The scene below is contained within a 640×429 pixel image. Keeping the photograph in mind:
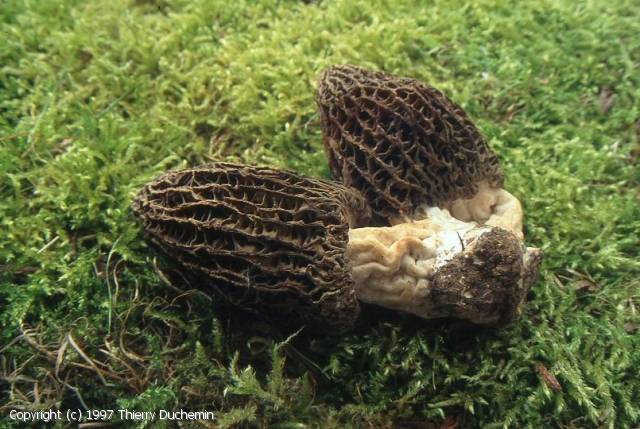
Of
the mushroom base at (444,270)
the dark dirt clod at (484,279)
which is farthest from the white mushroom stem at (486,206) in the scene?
the dark dirt clod at (484,279)

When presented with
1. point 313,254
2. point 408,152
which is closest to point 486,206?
point 408,152

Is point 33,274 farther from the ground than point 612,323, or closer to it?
farther from the ground

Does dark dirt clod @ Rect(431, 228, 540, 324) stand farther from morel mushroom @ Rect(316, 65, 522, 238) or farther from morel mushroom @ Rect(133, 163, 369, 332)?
morel mushroom @ Rect(133, 163, 369, 332)

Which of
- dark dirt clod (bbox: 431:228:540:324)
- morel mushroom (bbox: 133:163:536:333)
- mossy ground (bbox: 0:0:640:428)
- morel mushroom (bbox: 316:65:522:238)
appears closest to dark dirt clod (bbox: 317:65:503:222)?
morel mushroom (bbox: 316:65:522:238)

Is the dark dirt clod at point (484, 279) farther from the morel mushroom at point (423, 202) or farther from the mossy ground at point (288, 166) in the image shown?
the mossy ground at point (288, 166)

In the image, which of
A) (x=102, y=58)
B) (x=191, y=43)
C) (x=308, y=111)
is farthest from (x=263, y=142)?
(x=102, y=58)

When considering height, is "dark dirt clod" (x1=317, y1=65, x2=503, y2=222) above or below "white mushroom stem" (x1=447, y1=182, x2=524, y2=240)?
above

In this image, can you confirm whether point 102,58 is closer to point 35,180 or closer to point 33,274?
point 35,180
